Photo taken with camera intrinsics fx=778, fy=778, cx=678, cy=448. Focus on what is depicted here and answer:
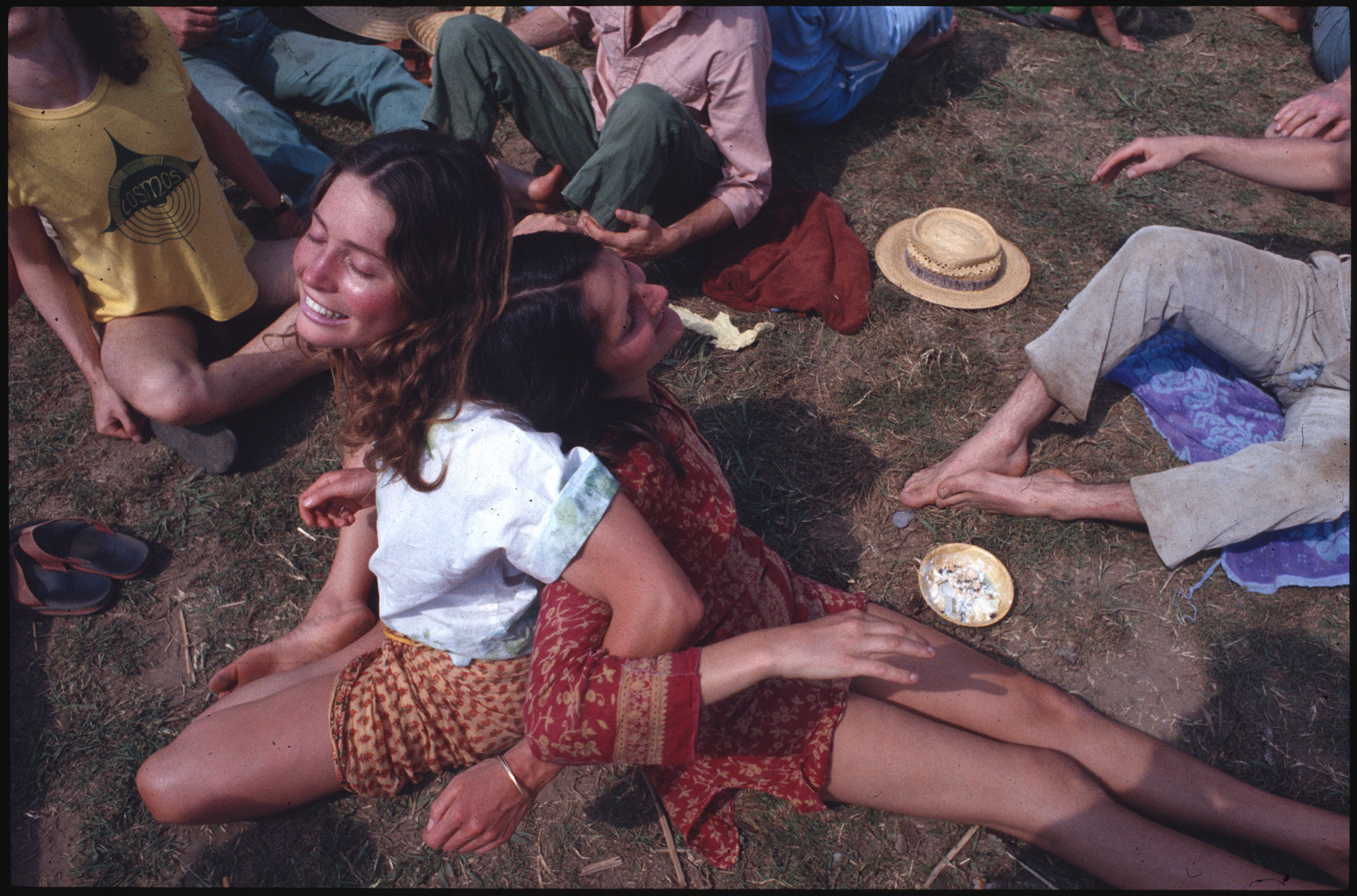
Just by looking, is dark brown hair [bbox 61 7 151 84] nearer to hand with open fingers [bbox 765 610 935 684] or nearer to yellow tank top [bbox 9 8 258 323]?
yellow tank top [bbox 9 8 258 323]

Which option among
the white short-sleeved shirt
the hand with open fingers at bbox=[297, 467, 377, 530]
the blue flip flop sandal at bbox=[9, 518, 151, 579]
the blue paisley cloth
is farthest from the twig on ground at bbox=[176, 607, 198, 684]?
the blue paisley cloth

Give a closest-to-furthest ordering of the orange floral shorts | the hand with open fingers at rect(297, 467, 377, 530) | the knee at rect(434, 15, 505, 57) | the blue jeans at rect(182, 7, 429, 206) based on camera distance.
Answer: the orange floral shorts < the hand with open fingers at rect(297, 467, 377, 530) < the knee at rect(434, 15, 505, 57) < the blue jeans at rect(182, 7, 429, 206)

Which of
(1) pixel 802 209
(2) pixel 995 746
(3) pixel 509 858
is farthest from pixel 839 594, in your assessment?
(1) pixel 802 209

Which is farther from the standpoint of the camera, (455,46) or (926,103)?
(926,103)

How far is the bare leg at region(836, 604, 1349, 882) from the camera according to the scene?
2.38m

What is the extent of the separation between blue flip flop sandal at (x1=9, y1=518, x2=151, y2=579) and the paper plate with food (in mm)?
3228

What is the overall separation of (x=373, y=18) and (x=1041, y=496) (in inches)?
210

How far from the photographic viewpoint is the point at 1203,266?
9.79 ft

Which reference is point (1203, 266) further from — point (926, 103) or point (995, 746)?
point (926, 103)

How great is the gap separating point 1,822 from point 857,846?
2.88 m

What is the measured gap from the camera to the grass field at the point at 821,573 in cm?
260

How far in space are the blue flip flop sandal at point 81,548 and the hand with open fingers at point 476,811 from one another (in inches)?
80.8

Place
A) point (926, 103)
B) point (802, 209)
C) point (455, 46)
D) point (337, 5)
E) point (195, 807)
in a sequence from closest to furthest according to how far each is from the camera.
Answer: point (195, 807) < point (455, 46) < point (802, 209) < point (926, 103) < point (337, 5)

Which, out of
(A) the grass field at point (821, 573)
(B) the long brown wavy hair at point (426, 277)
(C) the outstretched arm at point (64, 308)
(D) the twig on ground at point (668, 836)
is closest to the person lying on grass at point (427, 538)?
(B) the long brown wavy hair at point (426, 277)
